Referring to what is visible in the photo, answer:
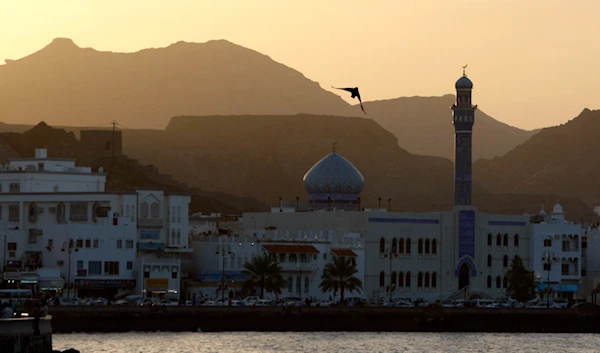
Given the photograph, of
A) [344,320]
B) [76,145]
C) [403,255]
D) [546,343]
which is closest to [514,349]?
[546,343]

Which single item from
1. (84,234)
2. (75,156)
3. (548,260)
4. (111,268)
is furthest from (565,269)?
(75,156)

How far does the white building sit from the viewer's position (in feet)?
355

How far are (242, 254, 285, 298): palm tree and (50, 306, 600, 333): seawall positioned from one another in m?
7.30

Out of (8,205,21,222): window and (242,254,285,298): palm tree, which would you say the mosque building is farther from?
(8,205,21,222): window

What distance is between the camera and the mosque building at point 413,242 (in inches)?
4510

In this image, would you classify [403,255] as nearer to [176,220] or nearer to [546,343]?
[176,220]

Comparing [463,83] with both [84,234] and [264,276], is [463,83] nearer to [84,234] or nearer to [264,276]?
[264,276]

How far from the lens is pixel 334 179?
126m

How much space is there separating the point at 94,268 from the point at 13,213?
8369 millimetres

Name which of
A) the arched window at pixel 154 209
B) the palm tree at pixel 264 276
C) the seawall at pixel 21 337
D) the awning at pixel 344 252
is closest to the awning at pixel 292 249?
the awning at pixel 344 252

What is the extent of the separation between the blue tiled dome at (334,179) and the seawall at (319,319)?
22.2 m

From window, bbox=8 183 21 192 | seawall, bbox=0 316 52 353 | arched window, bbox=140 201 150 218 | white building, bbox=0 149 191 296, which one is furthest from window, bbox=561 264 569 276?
seawall, bbox=0 316 52 353

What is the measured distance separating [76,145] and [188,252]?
276 ft

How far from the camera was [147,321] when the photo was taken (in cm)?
9781
